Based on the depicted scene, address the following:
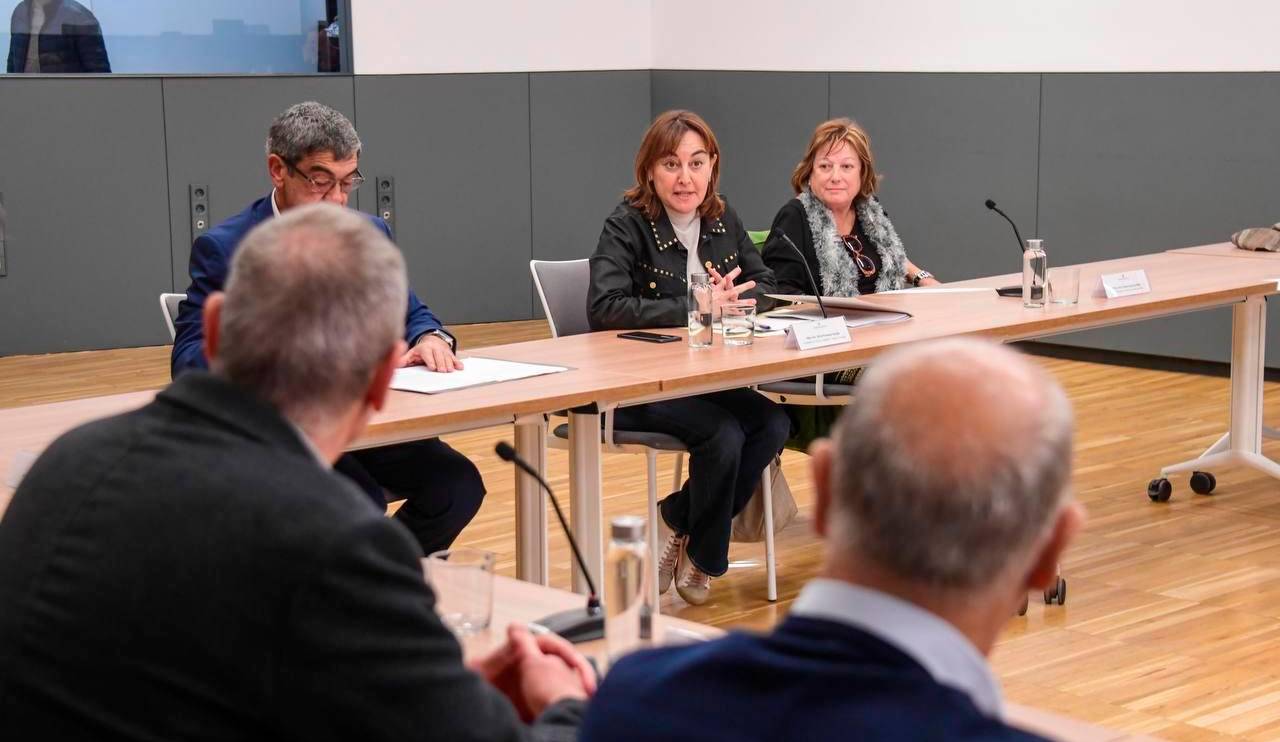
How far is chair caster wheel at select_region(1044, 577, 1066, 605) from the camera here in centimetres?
415

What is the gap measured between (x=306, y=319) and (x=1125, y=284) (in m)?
3.58

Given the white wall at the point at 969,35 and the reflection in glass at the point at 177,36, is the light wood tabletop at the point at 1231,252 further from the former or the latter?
the reflection in glass at the point at 177,36

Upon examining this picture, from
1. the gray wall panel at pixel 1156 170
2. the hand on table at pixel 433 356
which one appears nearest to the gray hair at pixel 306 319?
the hand on table at pixel 433 356

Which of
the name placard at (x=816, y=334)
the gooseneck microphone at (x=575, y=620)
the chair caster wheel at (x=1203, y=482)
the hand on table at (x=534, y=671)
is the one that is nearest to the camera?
the hand on table at (x=534, y=671)

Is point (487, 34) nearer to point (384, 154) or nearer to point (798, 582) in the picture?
point (384, 154)

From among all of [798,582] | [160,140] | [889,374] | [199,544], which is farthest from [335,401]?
[160,140]

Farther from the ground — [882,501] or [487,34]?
[487,34]

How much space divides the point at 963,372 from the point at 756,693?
268mm

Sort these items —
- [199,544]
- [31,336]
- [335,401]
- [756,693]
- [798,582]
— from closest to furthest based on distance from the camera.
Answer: [756,693]
[199,544]
[335,401]
[798,582]
[31,336]

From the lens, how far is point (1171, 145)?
731cm

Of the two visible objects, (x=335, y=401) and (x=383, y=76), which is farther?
(x=383, y=76)

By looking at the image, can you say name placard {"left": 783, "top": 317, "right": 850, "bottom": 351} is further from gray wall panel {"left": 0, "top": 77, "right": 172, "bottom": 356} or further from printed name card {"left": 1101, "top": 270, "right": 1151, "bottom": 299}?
gray wall panel {"left": 0, "top": 77, "right": 172, "bottom": 356}

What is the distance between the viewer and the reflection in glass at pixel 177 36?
797 centimetres

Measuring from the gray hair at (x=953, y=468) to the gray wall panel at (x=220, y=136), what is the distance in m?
7.62
